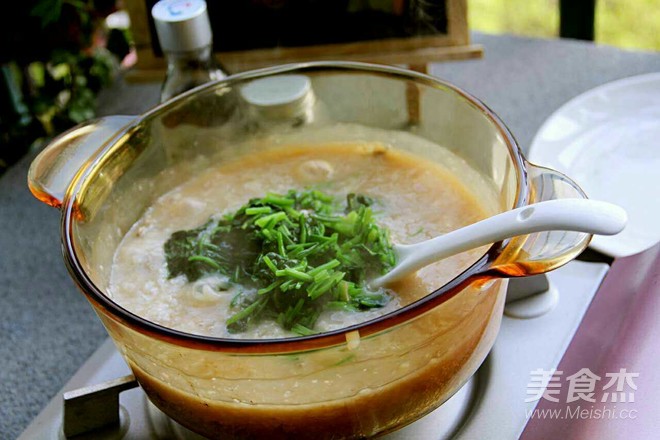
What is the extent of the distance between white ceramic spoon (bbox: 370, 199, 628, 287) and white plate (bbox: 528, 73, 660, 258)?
434 millimetres

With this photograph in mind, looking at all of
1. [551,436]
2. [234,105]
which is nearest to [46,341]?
[234,105]

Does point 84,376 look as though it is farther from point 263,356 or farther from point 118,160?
point 263,356

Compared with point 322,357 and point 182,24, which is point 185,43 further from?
point 322,357

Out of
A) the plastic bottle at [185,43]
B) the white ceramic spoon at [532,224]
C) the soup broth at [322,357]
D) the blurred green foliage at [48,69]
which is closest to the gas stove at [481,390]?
the soup broth at [322,357]

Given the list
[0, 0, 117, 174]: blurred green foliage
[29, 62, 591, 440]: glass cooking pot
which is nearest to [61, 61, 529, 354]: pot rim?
[29, 62, 591, 440]: glass cooking pot

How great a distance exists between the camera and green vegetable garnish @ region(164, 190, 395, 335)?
2.57 feet

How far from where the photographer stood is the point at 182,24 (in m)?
1.08

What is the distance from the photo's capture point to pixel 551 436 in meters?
0.80

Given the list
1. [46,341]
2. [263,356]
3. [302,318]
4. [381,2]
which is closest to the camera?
[263,356]

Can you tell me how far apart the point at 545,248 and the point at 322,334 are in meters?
0.21

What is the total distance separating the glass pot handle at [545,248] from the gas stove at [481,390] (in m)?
0.22

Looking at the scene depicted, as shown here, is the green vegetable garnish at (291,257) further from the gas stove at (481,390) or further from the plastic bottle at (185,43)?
the plastic bottle at (185,43)

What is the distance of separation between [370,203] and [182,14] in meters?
0.38

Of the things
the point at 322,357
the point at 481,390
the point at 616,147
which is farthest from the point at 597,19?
the point at 322,357
